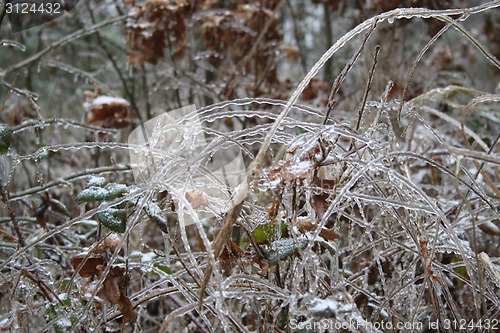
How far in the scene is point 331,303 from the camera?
90cm

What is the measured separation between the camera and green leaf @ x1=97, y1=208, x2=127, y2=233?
1.08 m

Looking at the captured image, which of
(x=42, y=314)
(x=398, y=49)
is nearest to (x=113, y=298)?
(x=42, y=314)

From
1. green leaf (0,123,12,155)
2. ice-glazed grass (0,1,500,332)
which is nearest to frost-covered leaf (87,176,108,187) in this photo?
ice-glazed grass (0,1,500,332)

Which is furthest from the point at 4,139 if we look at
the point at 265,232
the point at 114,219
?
the point at 265,232

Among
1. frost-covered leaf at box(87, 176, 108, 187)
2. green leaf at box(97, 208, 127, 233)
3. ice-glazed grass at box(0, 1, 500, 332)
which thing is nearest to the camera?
ice-glazed grass at box(0, 1, 500, 332)

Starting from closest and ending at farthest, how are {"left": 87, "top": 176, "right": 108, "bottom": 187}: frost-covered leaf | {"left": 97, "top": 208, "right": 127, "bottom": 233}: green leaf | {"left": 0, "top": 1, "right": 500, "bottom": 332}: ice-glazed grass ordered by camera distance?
1. {"left": 0, "top": 1, "right": 500, "bottom": 332}: ice-glazed grass
2. {"left": 97, "top": 208, "right": 127, "bottom": 233}: green leaf
3. {"left": 87, "top": 176, "right": 108, "bottom": 187}: frost-covered leaf

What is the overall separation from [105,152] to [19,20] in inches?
34.7

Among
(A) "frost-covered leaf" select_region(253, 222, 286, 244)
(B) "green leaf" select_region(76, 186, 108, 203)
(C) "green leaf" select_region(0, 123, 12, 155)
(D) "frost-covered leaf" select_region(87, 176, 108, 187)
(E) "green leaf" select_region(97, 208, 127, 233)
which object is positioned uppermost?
(C) "green leaf" select_region(0, 123, 12, 155)

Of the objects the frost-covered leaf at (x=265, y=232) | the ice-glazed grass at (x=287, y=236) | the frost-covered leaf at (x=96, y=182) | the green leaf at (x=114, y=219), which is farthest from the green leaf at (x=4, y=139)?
the frost-covered leaf at (x=265, y=232)

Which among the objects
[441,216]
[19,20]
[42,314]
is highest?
[19,20]

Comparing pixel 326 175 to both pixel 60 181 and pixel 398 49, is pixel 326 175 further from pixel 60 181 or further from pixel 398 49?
pixel 398 49

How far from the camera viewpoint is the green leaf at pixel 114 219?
3.55ft

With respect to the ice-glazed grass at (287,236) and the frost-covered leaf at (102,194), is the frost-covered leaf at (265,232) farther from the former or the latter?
the frost-covered leaf at (102,194)

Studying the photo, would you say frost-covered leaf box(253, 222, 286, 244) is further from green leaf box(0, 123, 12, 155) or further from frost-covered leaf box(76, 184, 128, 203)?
green leaf box(0, 123, 12, 155)
